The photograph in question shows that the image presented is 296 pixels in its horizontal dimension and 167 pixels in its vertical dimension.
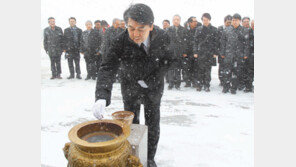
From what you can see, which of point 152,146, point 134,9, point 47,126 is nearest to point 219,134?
point 152,146

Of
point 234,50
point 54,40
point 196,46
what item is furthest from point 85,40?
point 234,50

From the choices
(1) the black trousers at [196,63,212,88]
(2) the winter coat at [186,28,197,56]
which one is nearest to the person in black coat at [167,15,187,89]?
(2) the winter coat at [186,28,197,56]

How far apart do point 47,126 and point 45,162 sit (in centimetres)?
125

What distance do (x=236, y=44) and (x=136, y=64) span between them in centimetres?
451

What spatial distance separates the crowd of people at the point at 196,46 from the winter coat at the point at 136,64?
121 inches

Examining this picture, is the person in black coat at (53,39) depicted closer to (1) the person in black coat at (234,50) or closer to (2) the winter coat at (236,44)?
(1) the person in black coat at (234,50)

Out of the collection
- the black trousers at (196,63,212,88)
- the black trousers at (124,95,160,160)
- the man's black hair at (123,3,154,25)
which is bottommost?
the black trousers at (124,95,160,160)

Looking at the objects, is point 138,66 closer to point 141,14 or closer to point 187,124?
point 141,14

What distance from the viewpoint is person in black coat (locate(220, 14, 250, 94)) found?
5.64 metres

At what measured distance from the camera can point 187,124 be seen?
12.1 feet

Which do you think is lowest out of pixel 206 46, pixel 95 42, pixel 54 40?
pixel 206 46

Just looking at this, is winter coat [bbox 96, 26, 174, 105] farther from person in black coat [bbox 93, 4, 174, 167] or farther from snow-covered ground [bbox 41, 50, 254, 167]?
snow-covered ground [bbox 41, 50, 254, 167]

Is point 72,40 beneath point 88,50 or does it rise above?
above

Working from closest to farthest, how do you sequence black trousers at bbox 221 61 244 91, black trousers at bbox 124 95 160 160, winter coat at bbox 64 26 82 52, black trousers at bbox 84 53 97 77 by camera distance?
black trousers at bbox 124 95 160 160 → black trousers at bbox 221 61 244 91 → black trousers at bbox 84 53 97 77 → winter coat at bbox 64 26 82 52
